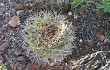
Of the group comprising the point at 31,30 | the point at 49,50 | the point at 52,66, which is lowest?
the point at 52,66

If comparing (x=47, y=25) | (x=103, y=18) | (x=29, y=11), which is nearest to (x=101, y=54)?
(x=103, y=18)

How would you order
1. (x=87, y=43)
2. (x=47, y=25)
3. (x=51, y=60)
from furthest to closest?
(x=87, y=43), (x=51, y=60), (x=47, y=25)

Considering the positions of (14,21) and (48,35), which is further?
(14,21)

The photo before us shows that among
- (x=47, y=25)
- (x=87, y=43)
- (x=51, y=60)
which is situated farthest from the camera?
(x=87, y=43)

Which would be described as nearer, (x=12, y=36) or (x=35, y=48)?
(x=35, y=48)

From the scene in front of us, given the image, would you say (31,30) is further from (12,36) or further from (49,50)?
(12,36)

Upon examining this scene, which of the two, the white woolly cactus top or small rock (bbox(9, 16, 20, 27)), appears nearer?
the white woolly cactus top

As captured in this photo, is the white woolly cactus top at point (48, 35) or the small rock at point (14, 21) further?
the small rock at point (14, 21)

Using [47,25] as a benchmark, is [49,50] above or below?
below
